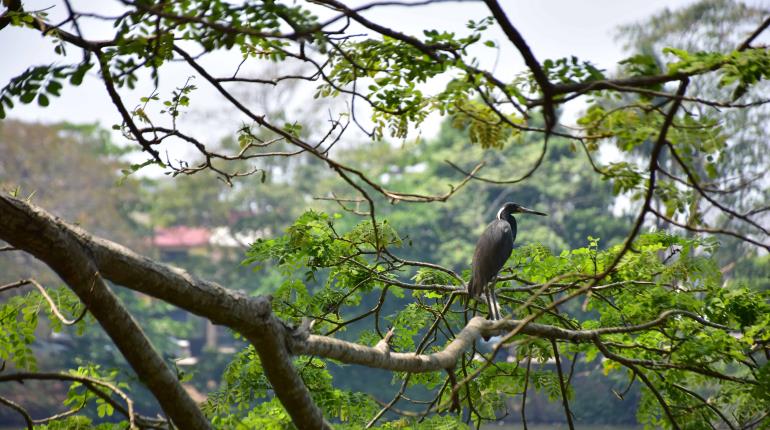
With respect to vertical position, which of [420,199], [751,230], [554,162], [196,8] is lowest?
[420,199]

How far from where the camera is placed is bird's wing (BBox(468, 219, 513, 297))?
146 inches

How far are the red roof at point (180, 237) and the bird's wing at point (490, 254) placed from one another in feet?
68.2

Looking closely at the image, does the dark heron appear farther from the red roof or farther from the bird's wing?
the red roof

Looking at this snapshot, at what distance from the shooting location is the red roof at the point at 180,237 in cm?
2516

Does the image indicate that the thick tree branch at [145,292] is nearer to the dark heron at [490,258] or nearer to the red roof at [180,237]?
the dark heron at [490,258]

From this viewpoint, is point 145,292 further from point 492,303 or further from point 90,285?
point 492,303

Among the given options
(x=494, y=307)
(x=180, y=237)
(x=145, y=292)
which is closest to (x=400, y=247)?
(x=494, y=307)

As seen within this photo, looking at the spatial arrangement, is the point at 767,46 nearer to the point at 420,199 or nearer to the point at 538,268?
the point at 420,199

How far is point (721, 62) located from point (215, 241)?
23366mm

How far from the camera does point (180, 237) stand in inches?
1019

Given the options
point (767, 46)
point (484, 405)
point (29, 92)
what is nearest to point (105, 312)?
point (29, 92)

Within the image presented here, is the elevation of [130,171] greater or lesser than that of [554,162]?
lesser

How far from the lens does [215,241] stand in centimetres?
2448

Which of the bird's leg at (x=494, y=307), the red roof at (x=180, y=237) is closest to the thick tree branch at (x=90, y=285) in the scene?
the bird's leg at (x=494, y=307)
